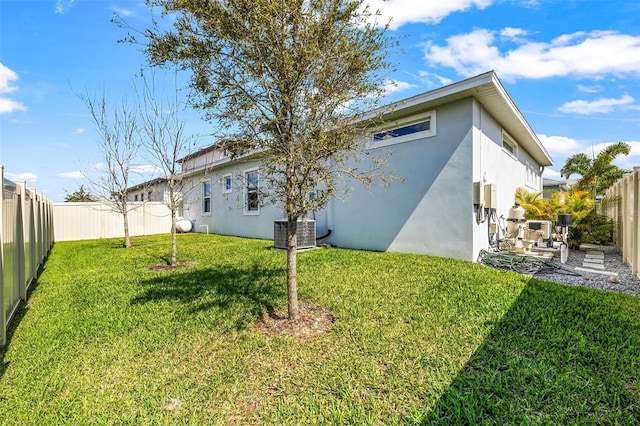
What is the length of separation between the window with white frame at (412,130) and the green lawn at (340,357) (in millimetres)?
3689

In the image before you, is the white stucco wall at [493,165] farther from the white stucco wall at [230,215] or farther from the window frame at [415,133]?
the white stucco wall at [230,215]

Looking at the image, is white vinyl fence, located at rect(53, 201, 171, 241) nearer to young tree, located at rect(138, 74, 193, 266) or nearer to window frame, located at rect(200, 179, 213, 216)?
window frame, located at rect(200, 179, 213, 216)

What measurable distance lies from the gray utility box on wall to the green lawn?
12.5ft

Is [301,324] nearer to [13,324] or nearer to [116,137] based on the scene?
[13,324]

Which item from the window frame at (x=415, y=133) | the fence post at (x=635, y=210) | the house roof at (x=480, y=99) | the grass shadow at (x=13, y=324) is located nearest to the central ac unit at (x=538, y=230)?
the fence post at (x=635, y=210)

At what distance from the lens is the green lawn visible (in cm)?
228

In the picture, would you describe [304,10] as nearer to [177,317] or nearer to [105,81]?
[177,317]

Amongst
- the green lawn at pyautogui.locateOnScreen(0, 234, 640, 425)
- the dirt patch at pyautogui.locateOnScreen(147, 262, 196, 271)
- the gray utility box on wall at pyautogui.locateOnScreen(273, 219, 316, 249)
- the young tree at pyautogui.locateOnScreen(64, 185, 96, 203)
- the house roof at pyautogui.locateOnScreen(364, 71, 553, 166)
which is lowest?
the green lawn at pyautogui.locateOnScreen(0, 234, 640, 425)

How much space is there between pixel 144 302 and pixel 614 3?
11.4 m

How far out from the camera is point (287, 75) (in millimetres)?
3162

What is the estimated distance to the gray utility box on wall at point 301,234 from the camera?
8969mm

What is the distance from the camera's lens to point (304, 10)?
3.19 m

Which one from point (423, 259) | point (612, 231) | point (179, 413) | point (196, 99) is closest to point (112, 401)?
point (179, 413)

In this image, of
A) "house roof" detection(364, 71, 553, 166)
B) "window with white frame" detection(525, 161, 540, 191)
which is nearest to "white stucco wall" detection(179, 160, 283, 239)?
"house roof" detection(364, 71, 553, 166)
